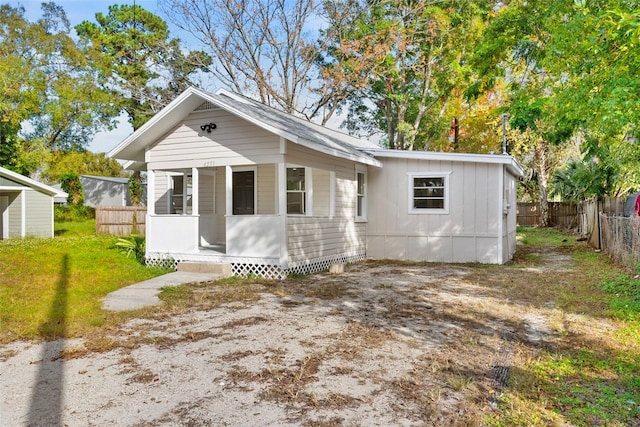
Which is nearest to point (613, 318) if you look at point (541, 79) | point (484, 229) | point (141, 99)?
point (484, 229)

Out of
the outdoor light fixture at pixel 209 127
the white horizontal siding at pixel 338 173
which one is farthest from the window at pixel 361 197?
the outdoor light fixture at pixel 209 127

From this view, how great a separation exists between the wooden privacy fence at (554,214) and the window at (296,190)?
18.7m

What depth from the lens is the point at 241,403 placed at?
141 inches

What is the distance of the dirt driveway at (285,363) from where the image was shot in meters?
3.41

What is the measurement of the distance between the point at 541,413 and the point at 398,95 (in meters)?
22.2

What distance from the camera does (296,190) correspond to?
12.3 meters

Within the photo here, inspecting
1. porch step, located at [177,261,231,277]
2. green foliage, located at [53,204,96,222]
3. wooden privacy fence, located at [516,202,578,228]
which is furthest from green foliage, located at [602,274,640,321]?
green foliage, located at [53,204,96,222]

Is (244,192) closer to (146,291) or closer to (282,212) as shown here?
(282,212)

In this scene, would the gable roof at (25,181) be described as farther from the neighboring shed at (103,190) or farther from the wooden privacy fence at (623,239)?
the wooden privacy fence at (623,239)

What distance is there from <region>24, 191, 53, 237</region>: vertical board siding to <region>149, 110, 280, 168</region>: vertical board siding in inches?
415

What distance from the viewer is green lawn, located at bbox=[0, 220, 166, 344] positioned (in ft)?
19.7

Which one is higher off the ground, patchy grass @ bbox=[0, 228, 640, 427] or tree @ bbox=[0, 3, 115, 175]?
tree @ bbox=[0, 3, 115, 175]

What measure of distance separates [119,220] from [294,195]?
37.2 ft

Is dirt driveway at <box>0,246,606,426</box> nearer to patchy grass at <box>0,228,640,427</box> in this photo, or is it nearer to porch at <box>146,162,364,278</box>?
patchy grass at <box>0,228,640,427</box>
